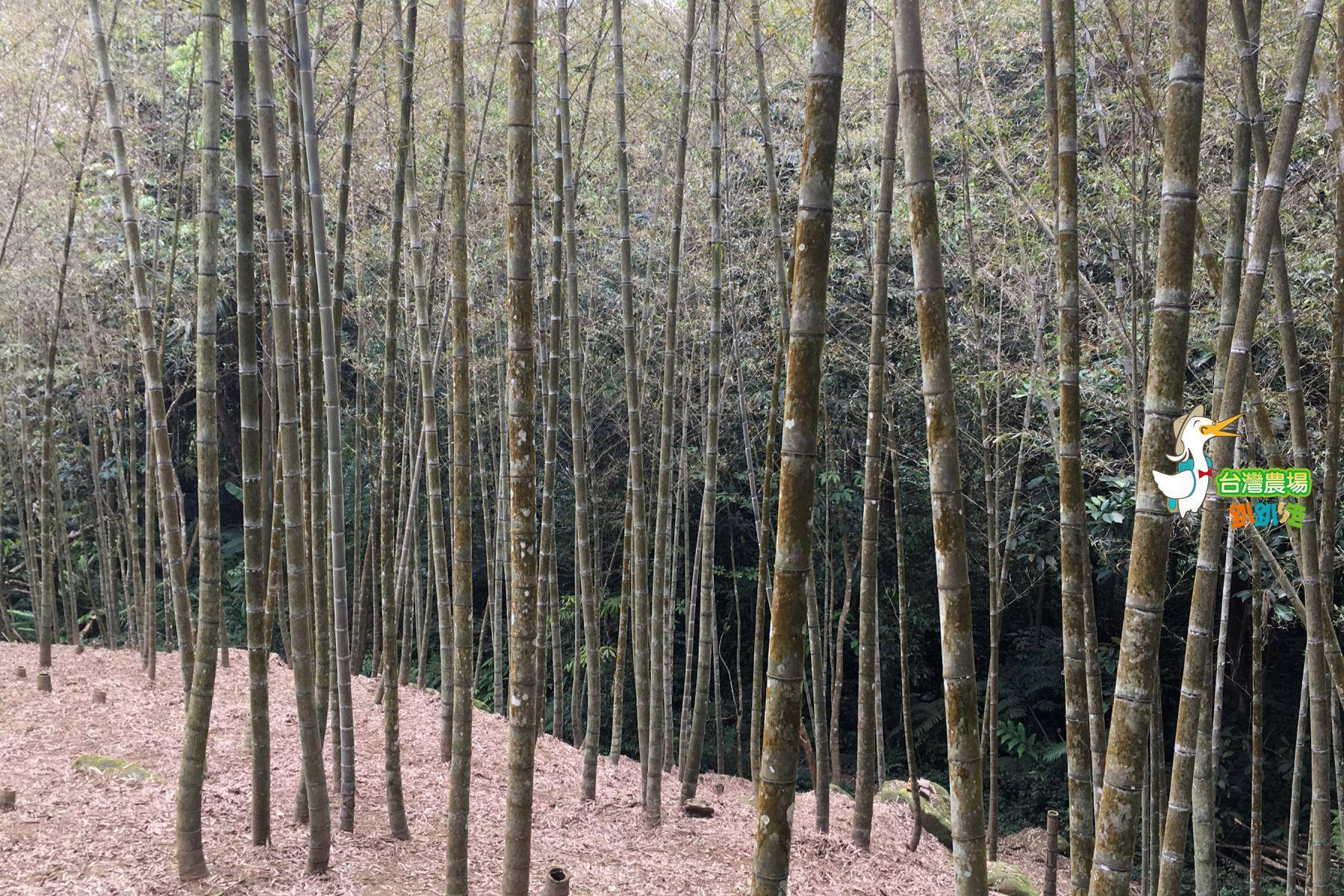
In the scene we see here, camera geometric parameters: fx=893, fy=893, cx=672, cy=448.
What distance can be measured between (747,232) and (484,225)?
2494 millimetres

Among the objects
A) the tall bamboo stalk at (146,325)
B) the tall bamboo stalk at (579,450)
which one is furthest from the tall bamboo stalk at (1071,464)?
the tall bamboo stalk at (146,325)

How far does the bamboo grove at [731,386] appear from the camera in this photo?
7.12 ft

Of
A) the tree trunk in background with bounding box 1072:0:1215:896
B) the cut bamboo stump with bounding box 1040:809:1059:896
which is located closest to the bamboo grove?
the tree trunk in background with bounding box 1072:0:1215:896

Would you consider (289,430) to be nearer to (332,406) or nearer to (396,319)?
(332,406)

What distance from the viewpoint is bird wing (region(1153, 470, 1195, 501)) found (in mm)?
1477

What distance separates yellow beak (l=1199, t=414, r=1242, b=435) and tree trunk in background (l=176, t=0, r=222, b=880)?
301 centimetres

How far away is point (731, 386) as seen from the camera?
9273mm

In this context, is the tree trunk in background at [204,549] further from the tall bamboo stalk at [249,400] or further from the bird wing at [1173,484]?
the bird wing at [1173,484]

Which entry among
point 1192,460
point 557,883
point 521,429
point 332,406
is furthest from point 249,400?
point 1192,460

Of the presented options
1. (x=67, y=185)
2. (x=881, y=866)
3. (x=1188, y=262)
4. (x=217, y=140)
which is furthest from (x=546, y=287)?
(x=1188, y=262)

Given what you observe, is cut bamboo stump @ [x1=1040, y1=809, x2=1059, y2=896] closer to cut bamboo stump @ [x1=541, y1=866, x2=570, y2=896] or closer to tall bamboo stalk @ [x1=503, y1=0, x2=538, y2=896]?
cut bamboo stump @ [x1=541, y1=866, x2=570, y2=896]

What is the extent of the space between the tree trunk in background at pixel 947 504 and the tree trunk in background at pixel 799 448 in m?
0.26

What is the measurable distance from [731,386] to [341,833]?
618 cm

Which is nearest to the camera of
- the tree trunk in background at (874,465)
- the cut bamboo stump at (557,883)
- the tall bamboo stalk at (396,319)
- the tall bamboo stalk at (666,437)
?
the cut bamboo stump at (557,883)
